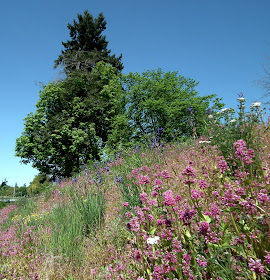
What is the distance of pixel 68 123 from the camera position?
778 inches

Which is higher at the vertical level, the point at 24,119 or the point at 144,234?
the point at 24,119

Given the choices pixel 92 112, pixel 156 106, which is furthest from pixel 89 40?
pixel 156 106

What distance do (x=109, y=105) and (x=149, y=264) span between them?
1955cm

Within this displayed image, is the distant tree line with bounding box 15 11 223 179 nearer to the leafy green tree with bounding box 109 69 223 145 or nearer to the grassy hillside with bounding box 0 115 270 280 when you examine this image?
Result: the leafy green tree with bounding box 109 69 223 145

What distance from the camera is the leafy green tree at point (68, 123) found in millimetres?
19656

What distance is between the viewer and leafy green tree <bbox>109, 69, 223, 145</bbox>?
14922 mm

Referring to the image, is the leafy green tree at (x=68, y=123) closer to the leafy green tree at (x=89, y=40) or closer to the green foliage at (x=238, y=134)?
the leafy green tree at (x=89, y=40)

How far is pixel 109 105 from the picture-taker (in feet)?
68.6

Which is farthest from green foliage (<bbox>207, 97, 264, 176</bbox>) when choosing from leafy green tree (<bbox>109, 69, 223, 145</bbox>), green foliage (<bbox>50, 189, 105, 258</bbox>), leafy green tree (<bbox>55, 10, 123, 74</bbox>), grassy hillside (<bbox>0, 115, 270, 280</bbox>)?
leafy green tree (<bbox>55, 10, 123, 74</bbox>)

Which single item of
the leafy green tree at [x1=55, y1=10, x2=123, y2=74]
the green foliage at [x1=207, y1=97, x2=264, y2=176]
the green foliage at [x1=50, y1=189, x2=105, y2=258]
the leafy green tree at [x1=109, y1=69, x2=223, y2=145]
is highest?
the leafy green tree at [x1=55, y1=10, x2=123, y2=74]

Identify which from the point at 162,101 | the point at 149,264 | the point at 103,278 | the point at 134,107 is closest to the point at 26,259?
the point at 103,278

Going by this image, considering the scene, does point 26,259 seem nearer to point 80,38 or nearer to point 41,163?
point 41,163

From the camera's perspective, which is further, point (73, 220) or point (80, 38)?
point (80, 38)

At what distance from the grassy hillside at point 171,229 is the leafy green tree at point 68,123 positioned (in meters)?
13.7
